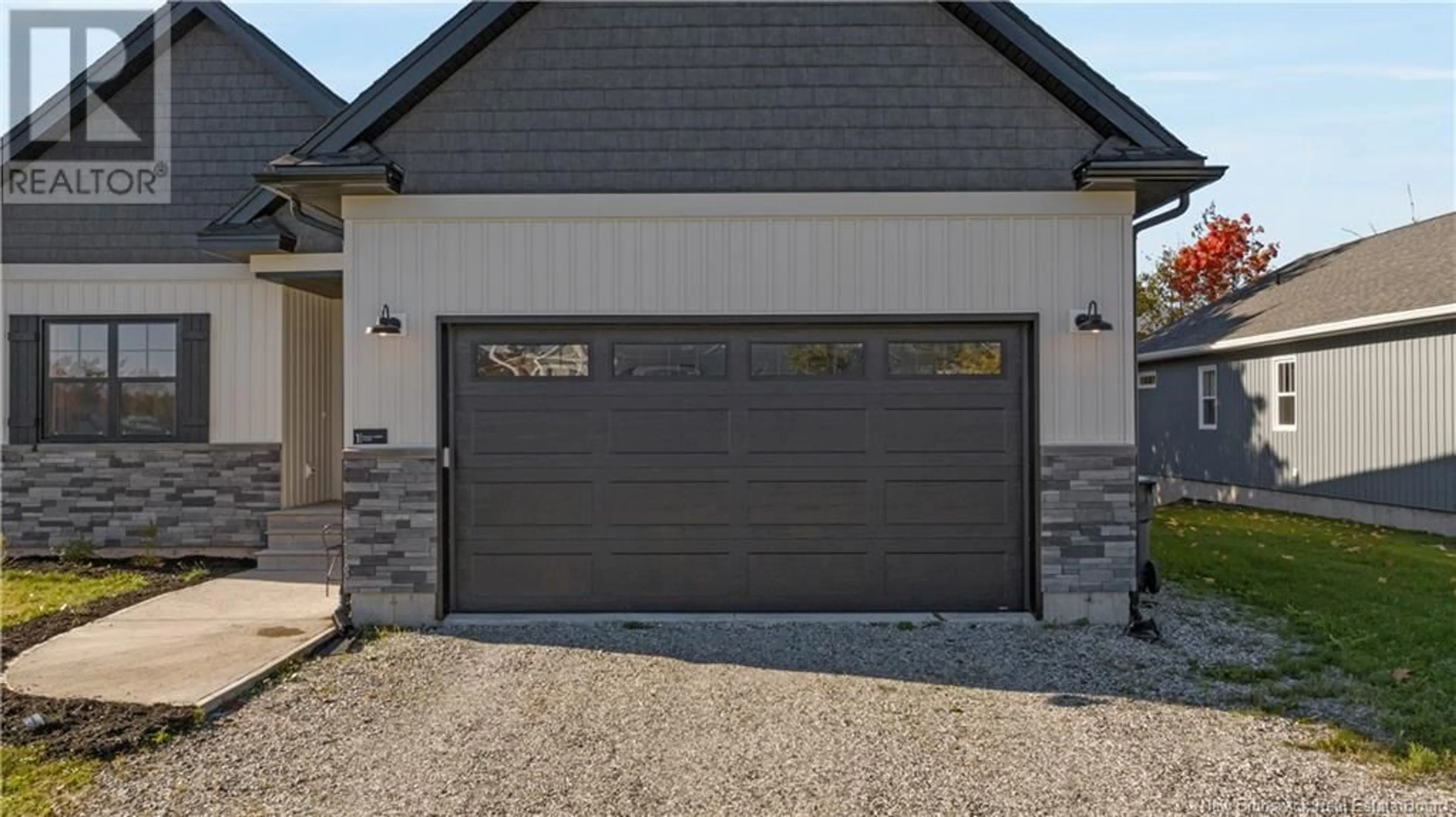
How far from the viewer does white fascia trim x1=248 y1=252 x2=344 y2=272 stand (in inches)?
386

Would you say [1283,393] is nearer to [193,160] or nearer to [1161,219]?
[1161,219]

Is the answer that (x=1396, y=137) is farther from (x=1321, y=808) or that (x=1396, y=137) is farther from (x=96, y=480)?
(x=96, y=480)

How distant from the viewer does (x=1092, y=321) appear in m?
7.06

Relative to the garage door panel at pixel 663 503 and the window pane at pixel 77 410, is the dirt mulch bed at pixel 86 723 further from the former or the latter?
the window pane at pixel 77 410

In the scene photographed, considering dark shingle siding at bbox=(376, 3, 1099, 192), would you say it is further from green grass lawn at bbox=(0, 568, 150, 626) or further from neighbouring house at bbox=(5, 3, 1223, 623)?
green grass lawn at bbox=(0, 568, 150, 626)

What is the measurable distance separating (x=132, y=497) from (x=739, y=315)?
23.8ft

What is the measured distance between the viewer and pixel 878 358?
741cm

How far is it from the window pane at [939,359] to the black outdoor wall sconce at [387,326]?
361 cm

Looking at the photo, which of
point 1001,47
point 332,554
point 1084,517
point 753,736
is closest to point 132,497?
point 332,554

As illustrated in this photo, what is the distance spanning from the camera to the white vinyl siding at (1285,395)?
15156 mm

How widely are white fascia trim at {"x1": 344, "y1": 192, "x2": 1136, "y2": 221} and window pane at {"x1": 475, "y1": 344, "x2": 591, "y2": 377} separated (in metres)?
Answer: 0.96

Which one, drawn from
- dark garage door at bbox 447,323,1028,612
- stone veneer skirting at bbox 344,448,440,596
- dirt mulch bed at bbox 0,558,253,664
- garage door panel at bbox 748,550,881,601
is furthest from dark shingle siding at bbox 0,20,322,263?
garage door panel at bbox 748,550,881,601

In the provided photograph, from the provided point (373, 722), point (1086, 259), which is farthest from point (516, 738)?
point (1086, 259)

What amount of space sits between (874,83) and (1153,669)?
14.7ft
